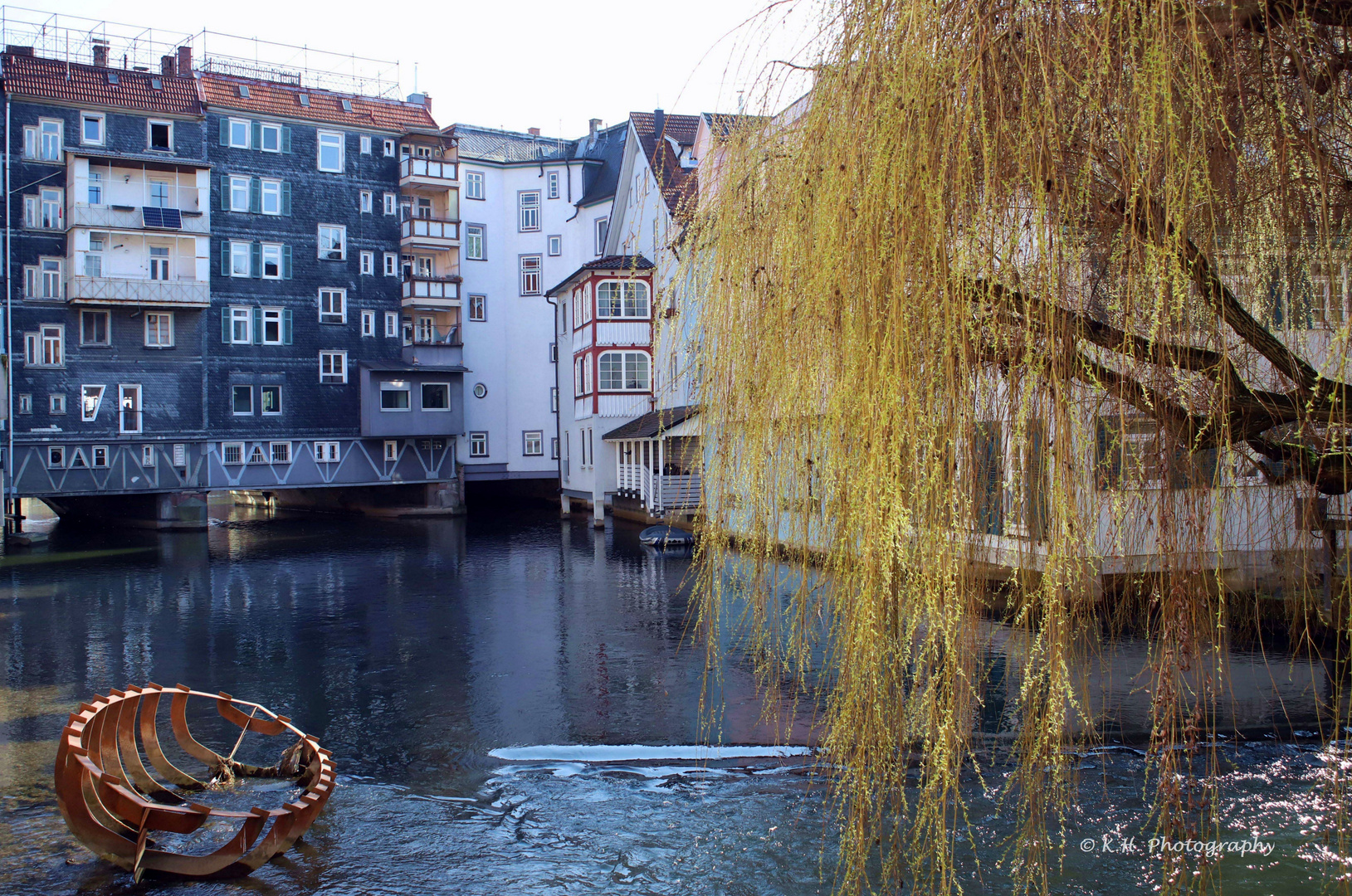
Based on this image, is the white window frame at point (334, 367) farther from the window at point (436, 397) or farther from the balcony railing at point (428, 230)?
the balcony railing at point (428, 230)

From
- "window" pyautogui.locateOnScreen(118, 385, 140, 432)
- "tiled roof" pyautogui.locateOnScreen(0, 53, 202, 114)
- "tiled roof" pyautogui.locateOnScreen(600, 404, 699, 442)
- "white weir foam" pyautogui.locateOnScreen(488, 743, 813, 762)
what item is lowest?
"white weir foam" pyautogui.locateOnScreen(488, 743, 813, 762)

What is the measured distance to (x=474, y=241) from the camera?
43.5 m

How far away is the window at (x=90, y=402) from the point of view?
33406mm

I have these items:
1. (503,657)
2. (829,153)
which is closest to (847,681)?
(829,153)

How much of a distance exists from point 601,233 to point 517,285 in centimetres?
475

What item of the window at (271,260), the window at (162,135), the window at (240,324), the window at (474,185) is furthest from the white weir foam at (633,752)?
the window at (474,185)

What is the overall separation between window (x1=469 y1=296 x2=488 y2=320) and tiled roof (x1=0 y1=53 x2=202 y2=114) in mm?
12379

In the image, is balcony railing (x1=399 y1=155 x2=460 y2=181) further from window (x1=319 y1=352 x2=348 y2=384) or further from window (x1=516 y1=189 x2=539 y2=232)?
window (x1=319 y1=352 x2=348 y2=384)

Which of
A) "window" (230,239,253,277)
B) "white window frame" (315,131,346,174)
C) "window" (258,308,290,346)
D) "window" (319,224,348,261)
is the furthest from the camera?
"white window frame" (315,131,346,174)

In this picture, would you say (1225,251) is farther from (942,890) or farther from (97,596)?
(97,596)

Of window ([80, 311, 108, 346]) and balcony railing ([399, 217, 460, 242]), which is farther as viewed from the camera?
balcony railing ([399, 217, 460, 242])

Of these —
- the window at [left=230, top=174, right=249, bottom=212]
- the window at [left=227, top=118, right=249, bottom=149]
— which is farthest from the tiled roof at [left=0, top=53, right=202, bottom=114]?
the window at [left=230, top=174, right=249, bottom=212]

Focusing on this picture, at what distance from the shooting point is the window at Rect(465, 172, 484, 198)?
4331 cm

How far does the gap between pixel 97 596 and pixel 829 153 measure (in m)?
21.3
